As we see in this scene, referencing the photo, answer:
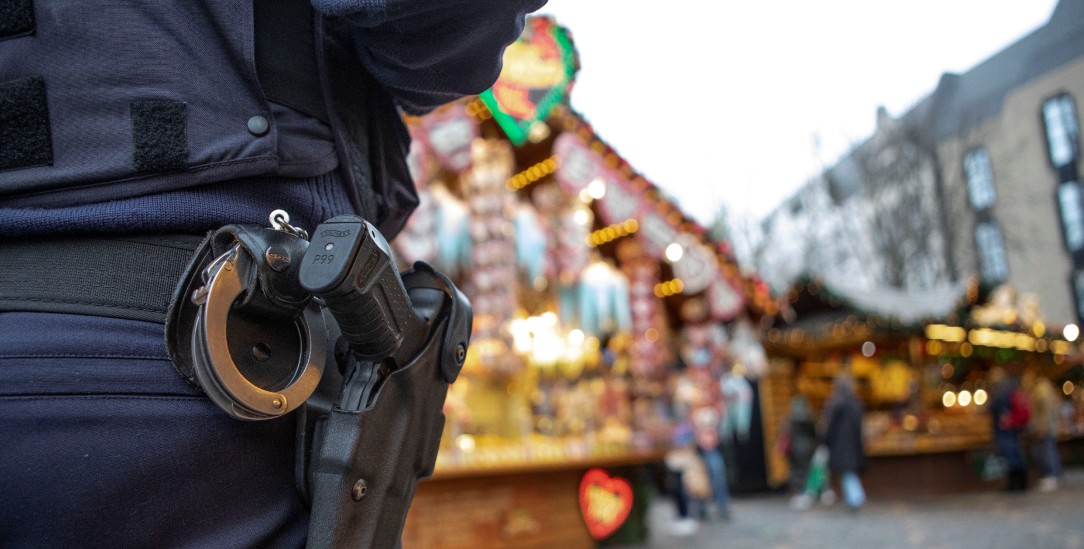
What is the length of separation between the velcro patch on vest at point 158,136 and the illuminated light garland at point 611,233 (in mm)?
7801

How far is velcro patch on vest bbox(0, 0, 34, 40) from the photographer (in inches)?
38.1

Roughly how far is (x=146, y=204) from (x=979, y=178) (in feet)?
28.5

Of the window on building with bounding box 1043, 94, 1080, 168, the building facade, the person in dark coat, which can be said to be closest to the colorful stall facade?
the person in dark coat

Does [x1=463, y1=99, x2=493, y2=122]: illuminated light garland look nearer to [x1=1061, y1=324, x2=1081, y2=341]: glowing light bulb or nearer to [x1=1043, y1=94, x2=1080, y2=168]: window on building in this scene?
[x1=1043, y1=94, x2=1080, y2=168]: window on building

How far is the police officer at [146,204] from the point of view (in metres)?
0.84

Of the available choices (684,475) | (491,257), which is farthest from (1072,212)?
(684,475)

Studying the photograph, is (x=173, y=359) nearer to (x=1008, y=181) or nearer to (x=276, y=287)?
(x=276, y=287)

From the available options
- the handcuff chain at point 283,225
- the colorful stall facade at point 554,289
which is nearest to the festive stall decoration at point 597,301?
the colorful stall facade at point 554,289

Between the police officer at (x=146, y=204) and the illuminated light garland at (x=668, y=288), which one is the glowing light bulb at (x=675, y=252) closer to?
the illuminated light garland at (x=668, y=288)

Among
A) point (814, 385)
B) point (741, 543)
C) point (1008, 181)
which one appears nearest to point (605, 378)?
point (741, 543)

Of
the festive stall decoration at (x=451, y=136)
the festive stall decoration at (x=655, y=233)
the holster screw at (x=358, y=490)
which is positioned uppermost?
the festive stall decoration at (x=451, y=136)

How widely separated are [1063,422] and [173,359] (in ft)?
65.4

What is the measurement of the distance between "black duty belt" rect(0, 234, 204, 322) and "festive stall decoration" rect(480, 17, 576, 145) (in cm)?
578

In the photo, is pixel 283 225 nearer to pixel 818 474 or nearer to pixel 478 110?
pixel 478 110
